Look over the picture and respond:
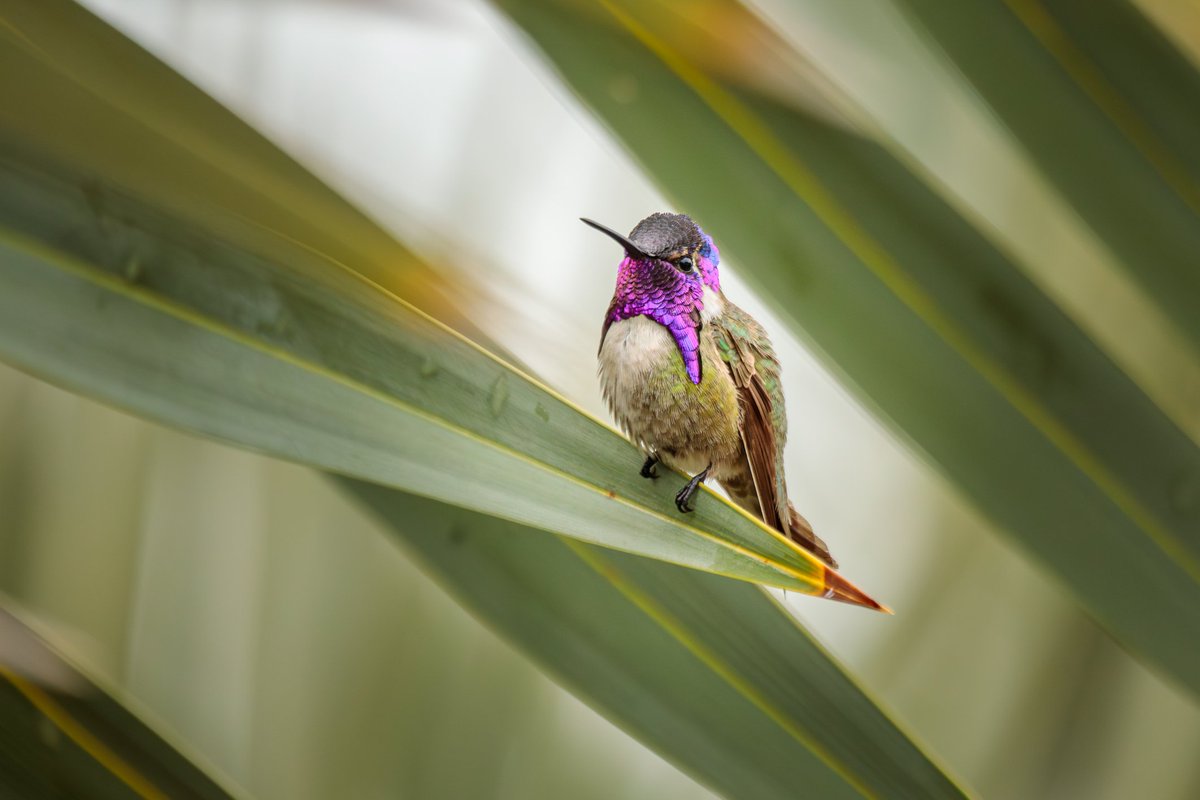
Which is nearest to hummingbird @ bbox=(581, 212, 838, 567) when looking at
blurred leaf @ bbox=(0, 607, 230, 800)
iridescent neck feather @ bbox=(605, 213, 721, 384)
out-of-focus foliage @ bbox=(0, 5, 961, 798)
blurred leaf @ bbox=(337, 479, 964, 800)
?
iridescent neck feather @ bbox=(605, 213, 721, 384)

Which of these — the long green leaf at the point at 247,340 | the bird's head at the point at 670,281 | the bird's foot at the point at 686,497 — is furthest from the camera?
the bird's head at the point at 670,281

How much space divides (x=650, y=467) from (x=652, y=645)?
10 cm

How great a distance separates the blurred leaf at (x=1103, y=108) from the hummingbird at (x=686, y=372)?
0.20m

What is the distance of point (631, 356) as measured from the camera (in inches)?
25.1

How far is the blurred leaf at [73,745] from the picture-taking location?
0.35 metres

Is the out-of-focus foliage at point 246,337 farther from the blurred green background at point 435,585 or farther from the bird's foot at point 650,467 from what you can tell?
the blurred green background at point 435,585

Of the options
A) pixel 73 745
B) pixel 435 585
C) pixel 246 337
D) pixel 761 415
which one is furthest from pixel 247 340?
pixel 435 585

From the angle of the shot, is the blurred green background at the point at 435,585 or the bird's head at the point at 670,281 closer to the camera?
the bird's head at the point at 670,281

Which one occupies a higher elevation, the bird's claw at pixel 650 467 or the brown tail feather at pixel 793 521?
the bird's claw at pixel 650 467

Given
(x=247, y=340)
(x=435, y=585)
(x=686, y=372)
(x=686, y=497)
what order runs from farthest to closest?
(x=435, y=585), (x=686, y=372), (x=686, y=497), (x=247, y=340)

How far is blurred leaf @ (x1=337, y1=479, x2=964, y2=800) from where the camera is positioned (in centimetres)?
50

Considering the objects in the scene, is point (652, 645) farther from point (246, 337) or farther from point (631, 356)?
point (246, 337)

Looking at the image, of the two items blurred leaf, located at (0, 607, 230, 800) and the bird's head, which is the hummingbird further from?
blurred leaf, located at (0, 607, 230, 800)

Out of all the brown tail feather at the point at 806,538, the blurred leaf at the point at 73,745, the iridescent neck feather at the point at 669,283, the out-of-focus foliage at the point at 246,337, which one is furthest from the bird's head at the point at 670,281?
the blurred leaf at the point at 73,745
